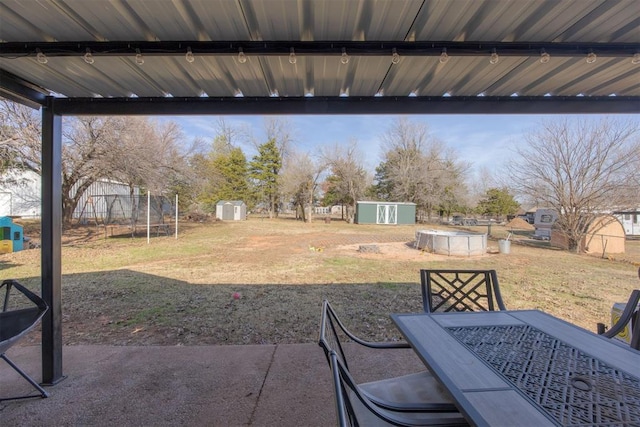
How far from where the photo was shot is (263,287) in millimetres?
5285

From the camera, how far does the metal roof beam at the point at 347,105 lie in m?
2.16

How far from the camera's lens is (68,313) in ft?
12.6

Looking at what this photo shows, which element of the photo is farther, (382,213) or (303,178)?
(303,178)

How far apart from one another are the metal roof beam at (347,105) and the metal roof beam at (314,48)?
56 centimetres

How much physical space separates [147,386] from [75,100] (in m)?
2.12

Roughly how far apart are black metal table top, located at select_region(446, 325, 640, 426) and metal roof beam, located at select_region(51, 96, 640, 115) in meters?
1.58

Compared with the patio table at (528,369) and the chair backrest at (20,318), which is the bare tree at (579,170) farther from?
the chair backrest at (20,318)

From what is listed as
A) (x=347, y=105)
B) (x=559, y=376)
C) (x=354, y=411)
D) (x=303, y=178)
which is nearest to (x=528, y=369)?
(x=559, y=376)

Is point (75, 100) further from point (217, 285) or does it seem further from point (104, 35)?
point (217, 285)

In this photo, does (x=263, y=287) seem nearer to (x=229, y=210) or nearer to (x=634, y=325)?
(x=634, y=325)

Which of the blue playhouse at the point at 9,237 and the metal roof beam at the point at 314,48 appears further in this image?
the blue playhouse at the point at 9,237

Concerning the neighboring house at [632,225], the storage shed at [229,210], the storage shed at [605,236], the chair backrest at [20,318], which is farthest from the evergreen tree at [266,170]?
the chair backrest at [20,318]

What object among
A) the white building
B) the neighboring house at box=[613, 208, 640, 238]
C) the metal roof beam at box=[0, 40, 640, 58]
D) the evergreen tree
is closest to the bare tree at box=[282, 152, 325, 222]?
the evergreen tree

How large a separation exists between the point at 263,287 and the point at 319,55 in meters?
4.40
